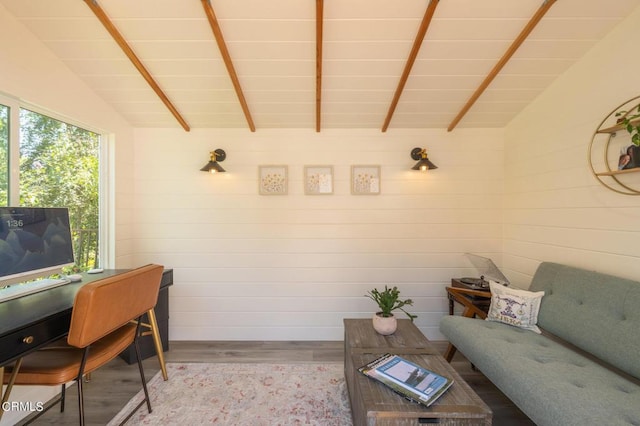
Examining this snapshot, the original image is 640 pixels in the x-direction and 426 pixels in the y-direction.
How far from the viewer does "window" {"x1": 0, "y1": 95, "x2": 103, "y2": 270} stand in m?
1.84

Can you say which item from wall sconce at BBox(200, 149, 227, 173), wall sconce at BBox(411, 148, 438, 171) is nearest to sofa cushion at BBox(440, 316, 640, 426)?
wall sconce at BBox(411, 148, 438, 171)

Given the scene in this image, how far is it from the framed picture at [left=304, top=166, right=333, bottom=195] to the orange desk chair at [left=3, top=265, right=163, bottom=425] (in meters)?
1.74

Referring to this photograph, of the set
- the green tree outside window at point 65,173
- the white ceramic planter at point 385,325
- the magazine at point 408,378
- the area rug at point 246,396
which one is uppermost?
the green tree outside window at point 65,173

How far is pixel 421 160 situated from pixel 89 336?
9.57 ft

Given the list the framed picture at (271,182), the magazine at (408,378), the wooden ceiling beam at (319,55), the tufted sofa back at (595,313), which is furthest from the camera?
the framed picture at (271,182)

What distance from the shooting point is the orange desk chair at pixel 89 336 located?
4.57 ft

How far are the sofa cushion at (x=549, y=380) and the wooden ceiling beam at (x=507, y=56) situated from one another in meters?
2.00

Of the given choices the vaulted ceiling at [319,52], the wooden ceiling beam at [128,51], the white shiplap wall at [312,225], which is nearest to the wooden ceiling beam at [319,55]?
the vaulted ceiling at [319,52]

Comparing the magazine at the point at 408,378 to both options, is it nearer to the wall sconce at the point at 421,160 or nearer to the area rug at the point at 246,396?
the area rug at the point at 246,396

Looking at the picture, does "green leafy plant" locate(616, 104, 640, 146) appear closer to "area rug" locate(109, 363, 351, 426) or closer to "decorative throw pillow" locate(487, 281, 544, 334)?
"decorative throw pillow" locate(487, 281, 544, 334)

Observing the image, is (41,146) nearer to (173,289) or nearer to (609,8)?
(173,289)

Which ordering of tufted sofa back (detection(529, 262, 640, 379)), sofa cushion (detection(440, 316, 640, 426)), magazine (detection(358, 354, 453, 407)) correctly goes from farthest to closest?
tufted sofa back (detection(529, 262, 640, 379)) → magazine (detection(358, 354, 453, 407)) → sofa cushion (detection(440, 316, 640, 426))

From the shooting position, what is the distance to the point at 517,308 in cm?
214

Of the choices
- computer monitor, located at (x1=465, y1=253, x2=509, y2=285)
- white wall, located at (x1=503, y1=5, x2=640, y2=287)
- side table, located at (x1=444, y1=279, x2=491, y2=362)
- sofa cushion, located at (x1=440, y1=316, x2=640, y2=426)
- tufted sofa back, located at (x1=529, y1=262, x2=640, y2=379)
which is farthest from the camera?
computer monitor, located at (x1=465, y1=253, x2=509, y2=285)
